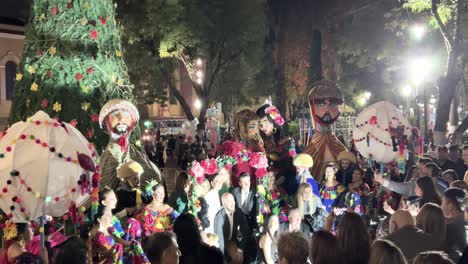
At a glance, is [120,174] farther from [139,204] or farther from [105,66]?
[105,66]

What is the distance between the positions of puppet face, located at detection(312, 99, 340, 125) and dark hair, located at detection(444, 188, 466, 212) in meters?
4.62

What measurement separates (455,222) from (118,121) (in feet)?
16.9

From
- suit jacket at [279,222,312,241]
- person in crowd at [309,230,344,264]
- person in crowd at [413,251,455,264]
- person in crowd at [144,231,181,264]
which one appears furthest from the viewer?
suit jacket at [279,222,312,241]

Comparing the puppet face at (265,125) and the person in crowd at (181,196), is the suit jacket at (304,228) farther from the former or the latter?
the puppet face at (265,125)

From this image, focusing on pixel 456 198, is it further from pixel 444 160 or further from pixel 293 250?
pixel 444 160

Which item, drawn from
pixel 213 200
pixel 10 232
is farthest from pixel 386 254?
pixel 213 200

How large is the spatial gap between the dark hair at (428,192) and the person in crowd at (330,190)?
1.55 metres

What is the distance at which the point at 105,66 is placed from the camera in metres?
9.41

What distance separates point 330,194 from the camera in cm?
819

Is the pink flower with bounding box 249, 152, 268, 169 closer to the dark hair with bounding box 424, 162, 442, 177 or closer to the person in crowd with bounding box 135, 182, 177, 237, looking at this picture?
the person in crowd with bounding box 135, 182, 177, 237

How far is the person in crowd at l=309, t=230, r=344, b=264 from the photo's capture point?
4.31 metres

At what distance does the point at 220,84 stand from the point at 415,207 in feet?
85.3

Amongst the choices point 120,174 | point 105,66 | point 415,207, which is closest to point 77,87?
point 105,66

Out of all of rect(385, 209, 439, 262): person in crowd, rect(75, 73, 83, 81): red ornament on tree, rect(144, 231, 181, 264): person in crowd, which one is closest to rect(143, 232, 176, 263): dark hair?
rect(144, 231, 181, 264): person in crowd
